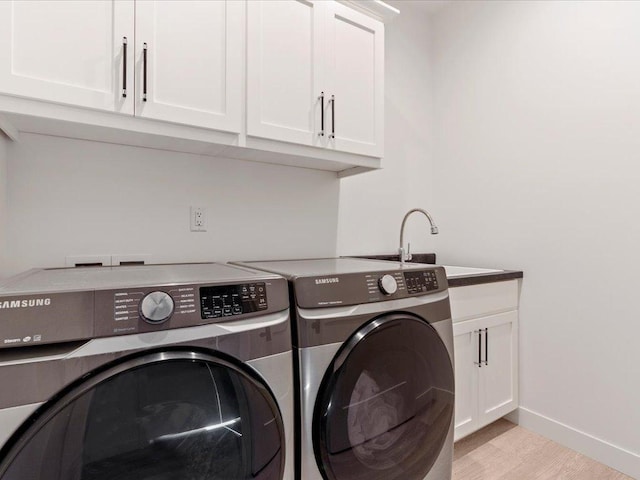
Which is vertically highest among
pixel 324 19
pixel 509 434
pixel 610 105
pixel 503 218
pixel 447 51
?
pixel 447 51

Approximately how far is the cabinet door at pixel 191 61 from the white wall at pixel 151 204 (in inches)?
15.2

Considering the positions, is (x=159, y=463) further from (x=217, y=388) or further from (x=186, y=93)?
(x=186, y=93)

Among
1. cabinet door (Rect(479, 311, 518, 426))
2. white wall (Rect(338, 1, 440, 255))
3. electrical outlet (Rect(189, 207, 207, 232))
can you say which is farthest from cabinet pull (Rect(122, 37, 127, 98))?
cabinet door (Rect(479, 311, 518, 426))

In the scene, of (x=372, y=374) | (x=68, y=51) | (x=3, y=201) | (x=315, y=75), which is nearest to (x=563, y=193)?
(x=315, y=75)

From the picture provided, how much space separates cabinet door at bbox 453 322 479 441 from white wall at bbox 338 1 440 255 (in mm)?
753

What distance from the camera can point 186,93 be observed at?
131 cm

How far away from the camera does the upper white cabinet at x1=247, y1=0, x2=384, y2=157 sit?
146cm

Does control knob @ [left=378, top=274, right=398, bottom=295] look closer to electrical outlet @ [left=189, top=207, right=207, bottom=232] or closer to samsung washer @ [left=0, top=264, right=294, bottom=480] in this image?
samsung washer @ [left=0, top=264, right=294, bottom=480]

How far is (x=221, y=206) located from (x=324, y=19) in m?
1.00

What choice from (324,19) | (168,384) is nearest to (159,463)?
(168,384)

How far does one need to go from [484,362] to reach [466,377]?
0.17 m

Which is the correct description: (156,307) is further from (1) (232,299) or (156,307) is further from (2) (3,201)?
(2) (3,201)

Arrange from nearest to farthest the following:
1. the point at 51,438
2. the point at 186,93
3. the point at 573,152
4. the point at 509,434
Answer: the point at 51,438
the point at 186,93
the point at 573,152
the point at 509,434

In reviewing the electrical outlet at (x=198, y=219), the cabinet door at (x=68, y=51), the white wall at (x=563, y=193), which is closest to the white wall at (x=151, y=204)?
the electrical outlet at (x=198, y=219)
